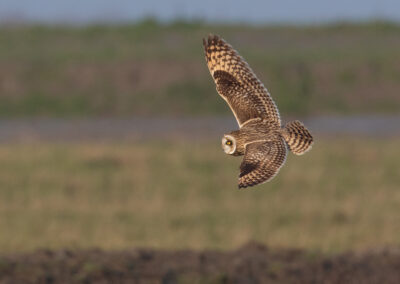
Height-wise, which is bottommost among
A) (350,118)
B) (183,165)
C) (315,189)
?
(315,189)

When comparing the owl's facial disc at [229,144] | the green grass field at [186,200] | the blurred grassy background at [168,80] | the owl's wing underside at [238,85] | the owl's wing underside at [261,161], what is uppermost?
the blurred grassy background at [168,80]

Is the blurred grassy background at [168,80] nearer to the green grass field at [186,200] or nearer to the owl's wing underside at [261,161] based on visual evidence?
the green grass field at [186,200]

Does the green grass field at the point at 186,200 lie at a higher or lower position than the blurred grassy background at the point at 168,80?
lower

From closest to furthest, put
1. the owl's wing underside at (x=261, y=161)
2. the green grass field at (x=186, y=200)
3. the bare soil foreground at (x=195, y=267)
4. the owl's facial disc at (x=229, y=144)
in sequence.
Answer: the owl's wing underside at (x=261, y=161)
the owl's facial disc at (x=229, y=144)
the bare soil foreground at (x=195, y=267)
the green grass field at (x=186, y=200)

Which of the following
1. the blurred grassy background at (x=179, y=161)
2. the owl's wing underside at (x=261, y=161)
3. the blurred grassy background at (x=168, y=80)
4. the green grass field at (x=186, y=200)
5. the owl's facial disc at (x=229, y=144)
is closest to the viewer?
the owl's wing underside at (x=261, y=161)

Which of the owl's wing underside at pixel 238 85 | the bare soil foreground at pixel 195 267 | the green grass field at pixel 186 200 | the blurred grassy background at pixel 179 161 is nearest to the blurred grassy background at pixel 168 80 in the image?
the blurred grassy background at pixel 179 161

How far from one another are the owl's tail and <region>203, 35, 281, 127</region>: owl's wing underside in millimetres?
57

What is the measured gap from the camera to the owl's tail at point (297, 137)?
2.62 meters

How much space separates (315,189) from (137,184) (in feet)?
8.92

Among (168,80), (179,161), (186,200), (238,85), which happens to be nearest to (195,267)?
(238,85)

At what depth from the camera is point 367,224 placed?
1320 cm

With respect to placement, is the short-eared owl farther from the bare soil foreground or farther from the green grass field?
the green grass field

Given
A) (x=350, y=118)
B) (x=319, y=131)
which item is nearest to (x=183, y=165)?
(x=319, y=131)

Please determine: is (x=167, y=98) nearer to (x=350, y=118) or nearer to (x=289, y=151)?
(x=350, y=118)
